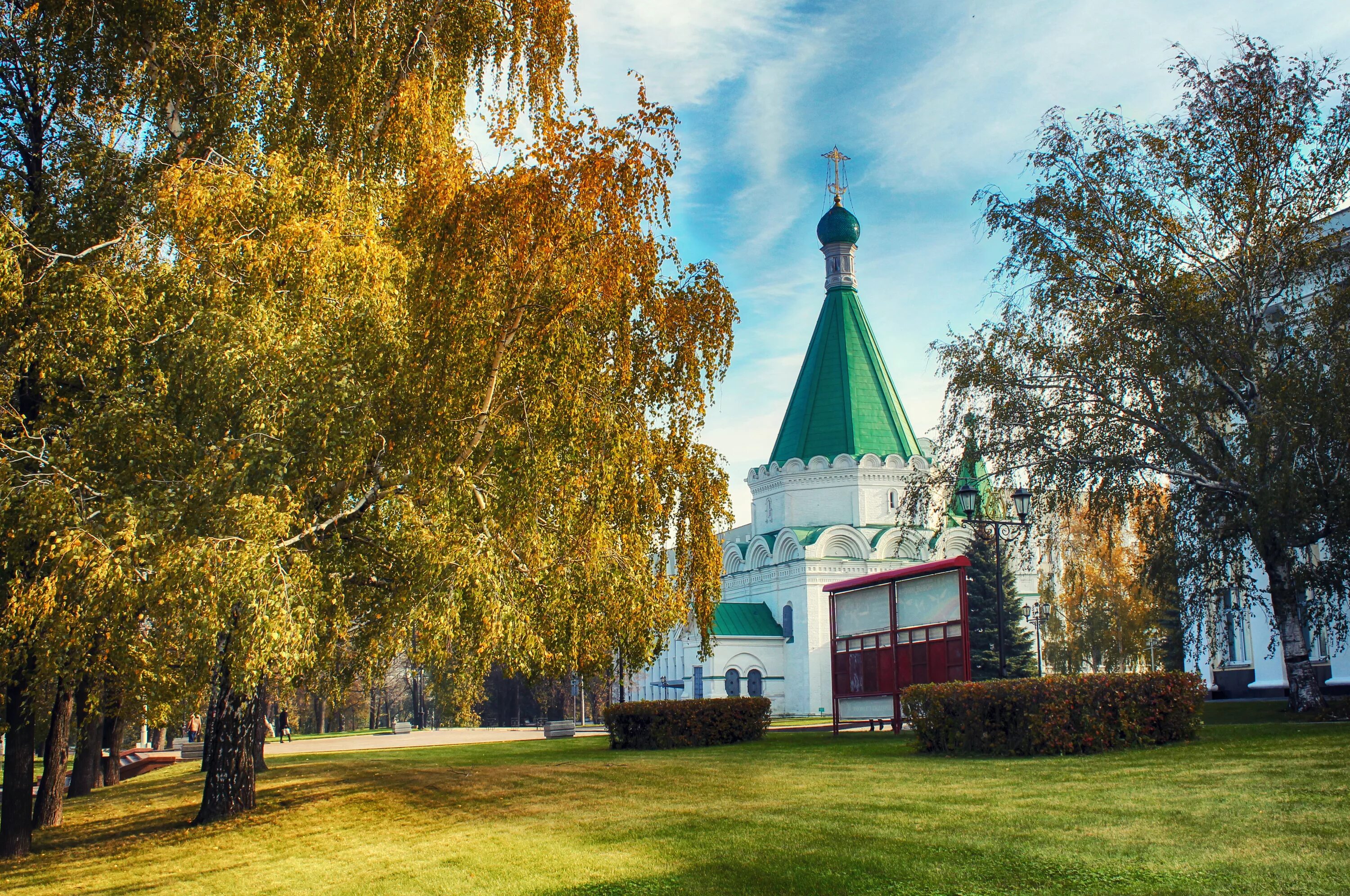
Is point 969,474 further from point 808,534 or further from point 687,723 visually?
point 808,534

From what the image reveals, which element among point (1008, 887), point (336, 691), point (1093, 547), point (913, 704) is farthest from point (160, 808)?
point (1093, 547)

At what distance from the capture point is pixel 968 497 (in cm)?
1850

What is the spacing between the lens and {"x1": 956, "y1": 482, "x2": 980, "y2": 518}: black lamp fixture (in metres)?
18.4

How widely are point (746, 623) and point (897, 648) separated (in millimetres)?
37555

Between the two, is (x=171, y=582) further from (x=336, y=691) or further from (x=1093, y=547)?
(x=1093, y=547)

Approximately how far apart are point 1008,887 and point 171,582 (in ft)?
22.6

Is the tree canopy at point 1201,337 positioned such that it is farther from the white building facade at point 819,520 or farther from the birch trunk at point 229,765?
the white building facade at point 819,520

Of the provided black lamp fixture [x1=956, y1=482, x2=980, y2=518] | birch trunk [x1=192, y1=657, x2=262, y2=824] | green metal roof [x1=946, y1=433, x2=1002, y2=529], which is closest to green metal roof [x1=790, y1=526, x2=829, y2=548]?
green metal roof [x1=946, y1=433, x2=1002, y2=529]

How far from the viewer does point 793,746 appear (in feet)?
59.5

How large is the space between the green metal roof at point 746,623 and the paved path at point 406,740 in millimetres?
11675

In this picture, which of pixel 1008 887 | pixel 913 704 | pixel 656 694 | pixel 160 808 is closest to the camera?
pixel 1008 887

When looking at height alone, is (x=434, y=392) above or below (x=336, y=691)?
above

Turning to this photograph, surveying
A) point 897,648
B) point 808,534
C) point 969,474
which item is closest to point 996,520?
point 969,474

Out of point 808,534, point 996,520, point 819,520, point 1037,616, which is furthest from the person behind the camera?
point 819,520
